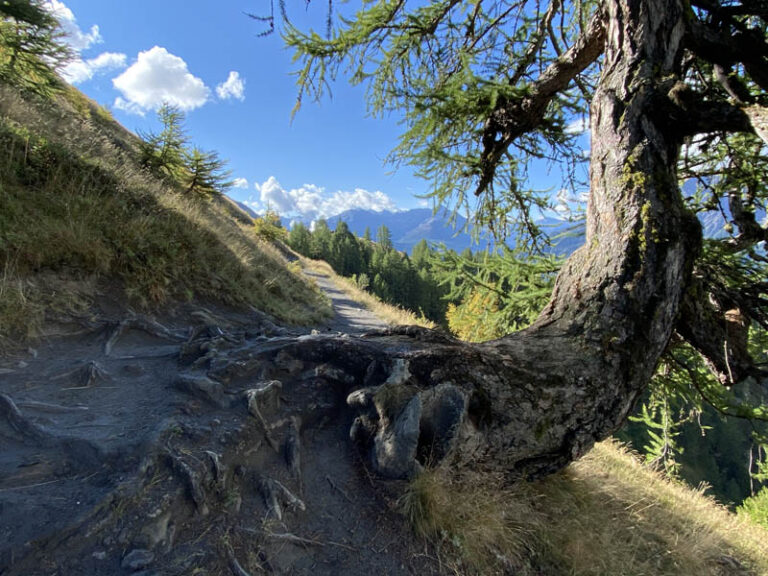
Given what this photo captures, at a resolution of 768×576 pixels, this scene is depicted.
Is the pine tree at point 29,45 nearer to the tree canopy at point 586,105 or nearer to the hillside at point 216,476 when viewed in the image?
the hillside at point 216,476

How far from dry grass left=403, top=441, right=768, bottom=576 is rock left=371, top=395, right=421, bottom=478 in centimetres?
13

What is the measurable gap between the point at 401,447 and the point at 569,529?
1.82m

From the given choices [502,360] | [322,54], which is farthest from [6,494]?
[322,54]

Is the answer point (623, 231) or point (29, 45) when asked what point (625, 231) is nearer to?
point (623, 231)

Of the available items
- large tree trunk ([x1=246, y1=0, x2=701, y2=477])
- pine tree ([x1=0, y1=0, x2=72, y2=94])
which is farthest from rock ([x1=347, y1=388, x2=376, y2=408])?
pine tree ([x1=0, y1=0, x2=72, y2=94])

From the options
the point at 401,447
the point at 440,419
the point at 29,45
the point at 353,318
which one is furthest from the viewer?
the point at 353,318

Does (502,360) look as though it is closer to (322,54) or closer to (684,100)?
(684,100)

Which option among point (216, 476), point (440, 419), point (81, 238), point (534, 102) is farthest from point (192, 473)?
point (534, 102)

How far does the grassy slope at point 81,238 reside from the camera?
4.03 meters

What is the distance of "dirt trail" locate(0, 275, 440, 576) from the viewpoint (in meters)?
1.69

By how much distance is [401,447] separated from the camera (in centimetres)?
236

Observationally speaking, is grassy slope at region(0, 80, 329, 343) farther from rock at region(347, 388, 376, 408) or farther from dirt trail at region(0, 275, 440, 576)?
rock at region(347, 388, 376, 408)

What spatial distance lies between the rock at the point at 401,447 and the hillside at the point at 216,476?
101 mm

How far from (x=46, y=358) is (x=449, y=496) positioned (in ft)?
13.1
